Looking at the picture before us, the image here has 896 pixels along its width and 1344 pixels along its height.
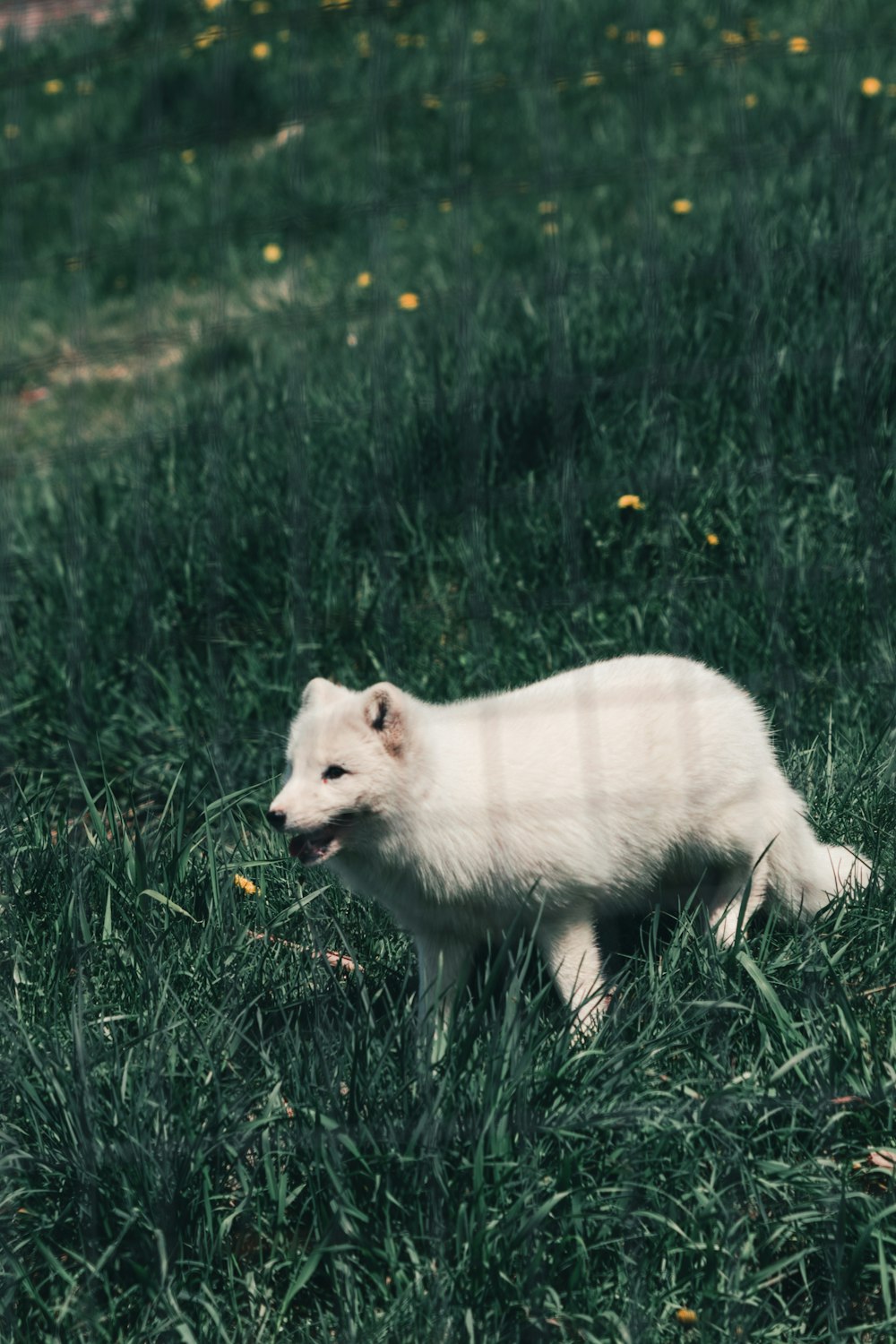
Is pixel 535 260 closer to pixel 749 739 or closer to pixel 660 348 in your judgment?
pixel 660 348

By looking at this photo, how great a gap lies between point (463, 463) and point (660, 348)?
2.60 feet

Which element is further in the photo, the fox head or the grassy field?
the fox head

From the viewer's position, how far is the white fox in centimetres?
297

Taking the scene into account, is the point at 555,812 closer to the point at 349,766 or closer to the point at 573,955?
the point at 573,955

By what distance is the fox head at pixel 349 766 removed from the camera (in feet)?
9.59

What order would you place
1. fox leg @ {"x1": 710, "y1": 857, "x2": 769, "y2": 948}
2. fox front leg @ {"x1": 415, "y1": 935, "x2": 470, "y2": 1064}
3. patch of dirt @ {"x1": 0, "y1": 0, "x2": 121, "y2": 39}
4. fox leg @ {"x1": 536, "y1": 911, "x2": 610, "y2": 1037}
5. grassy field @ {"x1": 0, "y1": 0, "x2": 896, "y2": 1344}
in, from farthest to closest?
1. patch of dirt @ {"x1": 0, "y1": 0, "x2": 121, "y2": 39}
2. fox leg @ {"x1": 710, "y1": 857, "x2": 769, "y2": 948}
3. fox leg @ {"x1": 536, "y1": 911, "x2": 610, "y2": 1037}
4. fox front leg @ {"x1": 415, "y1": 935, "x2": 470, "y2": 1064}
5. grassy field @ {"x1": 0, "y1": 0, "x2": 896, "y2": 1344}

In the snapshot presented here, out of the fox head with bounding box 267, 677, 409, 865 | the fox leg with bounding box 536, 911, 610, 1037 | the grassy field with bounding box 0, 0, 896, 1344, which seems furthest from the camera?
the fox leg with bounding box 536, 911, 610, 1037

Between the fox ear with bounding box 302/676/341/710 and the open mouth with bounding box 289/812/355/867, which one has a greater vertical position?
the fox ear with bounding box 302/676/341/710

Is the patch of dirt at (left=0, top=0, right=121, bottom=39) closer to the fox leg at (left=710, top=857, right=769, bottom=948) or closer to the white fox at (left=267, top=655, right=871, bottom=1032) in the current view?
the white fox at (left=267, top=655, right=871, bottom=1032)

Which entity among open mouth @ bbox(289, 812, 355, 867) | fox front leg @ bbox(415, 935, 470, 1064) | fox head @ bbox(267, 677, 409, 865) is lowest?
fox front leg @ bbox(415, 935, 470, 1064)

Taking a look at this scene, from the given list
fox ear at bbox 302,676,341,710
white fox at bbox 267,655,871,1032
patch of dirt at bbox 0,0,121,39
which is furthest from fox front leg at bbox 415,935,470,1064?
patch of dirt at bbox 0,0,121,39

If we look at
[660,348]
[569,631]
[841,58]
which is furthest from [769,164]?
[569,631]

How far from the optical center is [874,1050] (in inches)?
107

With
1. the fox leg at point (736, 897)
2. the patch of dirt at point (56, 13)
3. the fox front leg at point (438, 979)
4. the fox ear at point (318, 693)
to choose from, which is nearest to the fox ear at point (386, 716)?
the fox ear at point (318, 693)
